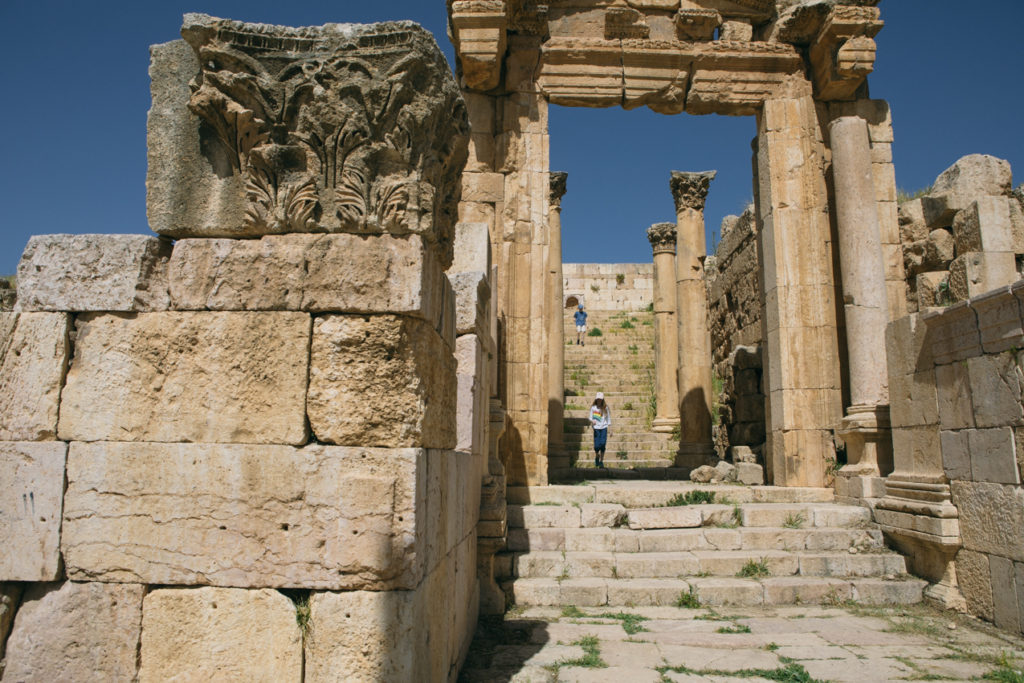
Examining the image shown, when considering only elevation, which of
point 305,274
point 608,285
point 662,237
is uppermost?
point 608,285

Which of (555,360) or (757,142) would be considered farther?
(555,360)

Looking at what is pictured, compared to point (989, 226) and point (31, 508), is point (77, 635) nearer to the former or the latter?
point (31, 508)

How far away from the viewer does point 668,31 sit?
9078 millimetres

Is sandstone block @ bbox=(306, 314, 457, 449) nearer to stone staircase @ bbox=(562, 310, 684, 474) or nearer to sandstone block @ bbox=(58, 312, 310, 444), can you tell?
sandstone block @ bbox=(58, 312, 310, 444)

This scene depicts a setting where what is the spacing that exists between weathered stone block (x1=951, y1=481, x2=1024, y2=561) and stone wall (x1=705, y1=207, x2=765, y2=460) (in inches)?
189

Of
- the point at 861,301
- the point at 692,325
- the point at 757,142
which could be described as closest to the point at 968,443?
the point at 861,301

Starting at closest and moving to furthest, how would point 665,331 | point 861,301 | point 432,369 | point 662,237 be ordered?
→ point 432,369, point 861,301, point 665,331, point 662,237

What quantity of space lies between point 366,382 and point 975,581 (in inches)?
202

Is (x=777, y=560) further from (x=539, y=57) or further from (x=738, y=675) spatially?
(x=539, y=57)

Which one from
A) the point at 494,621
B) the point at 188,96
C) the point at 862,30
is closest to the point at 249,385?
the point at 188,96

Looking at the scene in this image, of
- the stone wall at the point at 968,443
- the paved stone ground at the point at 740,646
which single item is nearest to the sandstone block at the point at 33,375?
the paved stone ground at the point at 740,646

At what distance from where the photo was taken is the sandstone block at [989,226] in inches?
278

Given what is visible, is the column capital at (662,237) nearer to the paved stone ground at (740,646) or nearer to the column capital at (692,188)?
the column capital at (692,188)

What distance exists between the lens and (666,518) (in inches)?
259
